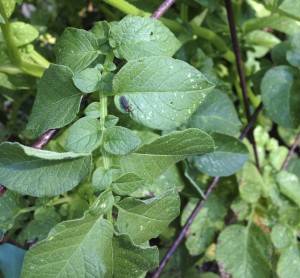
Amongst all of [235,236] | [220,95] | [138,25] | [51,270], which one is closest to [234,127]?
[220,95]

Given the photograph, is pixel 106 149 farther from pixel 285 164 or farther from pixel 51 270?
pixel 285 164

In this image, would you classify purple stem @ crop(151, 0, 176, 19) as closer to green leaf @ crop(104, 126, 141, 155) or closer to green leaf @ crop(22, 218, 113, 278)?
green leaf @ crop(104, 126, 141, 155)

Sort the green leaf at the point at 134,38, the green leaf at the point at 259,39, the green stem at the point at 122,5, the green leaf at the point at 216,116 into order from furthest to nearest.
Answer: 1. the green leaf at the point at 259,39
2. the green leaf at the point at 216,116
3. the green stem at the point at 122,5
4. the green leaf at the point at 134,38

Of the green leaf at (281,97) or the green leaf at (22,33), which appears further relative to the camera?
the green leaf at (281,97)

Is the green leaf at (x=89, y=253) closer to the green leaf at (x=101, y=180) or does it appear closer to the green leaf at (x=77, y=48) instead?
the green leaf at (x=101, y=180)

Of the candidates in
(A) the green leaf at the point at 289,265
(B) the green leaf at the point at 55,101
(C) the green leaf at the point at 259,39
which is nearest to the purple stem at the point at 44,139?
(B) the green leaf at the point at 55,101

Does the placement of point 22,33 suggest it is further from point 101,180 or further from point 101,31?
point 101,180

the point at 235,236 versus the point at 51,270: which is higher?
the point at 51,270

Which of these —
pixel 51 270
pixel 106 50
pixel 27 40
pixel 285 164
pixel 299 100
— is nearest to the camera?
pixel 51 270
